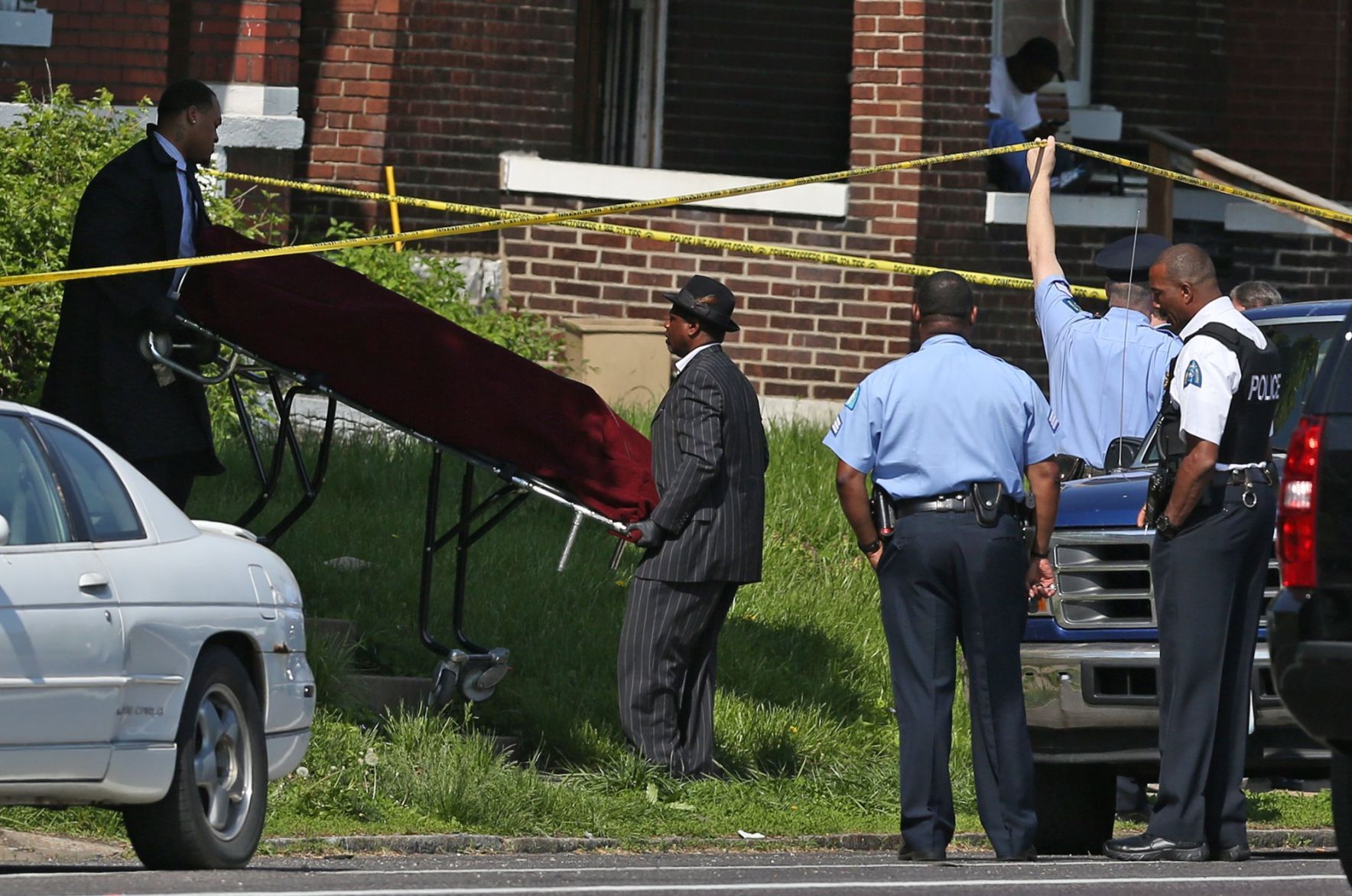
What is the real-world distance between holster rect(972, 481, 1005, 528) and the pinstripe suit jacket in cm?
184

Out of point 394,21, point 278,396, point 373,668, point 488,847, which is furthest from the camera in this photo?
point 394,21

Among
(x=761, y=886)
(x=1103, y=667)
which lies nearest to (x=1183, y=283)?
(x=1103, y=667)

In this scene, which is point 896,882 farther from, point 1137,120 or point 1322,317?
point 1137,120

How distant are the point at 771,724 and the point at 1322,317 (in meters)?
2.90

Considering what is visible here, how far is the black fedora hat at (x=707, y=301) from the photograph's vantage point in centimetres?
968

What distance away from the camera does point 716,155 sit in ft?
57.9

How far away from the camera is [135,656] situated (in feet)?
22.6

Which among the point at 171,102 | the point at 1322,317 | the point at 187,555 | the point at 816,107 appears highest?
the point at 816,107

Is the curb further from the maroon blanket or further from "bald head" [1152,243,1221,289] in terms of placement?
"bald head" [1152,243,1221,289]

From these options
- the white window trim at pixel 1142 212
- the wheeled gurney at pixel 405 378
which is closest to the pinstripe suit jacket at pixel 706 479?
the wheeled gurney at pixel 405 378

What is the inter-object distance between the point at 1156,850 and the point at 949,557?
116cm

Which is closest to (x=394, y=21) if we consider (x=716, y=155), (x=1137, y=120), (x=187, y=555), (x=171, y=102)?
Answer: (x=716, y=155)

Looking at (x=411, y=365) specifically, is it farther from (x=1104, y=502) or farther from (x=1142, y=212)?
(x=1142, y=212)

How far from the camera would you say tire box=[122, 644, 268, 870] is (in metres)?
7.09
